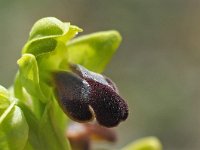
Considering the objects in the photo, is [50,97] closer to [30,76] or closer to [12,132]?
[30,76]

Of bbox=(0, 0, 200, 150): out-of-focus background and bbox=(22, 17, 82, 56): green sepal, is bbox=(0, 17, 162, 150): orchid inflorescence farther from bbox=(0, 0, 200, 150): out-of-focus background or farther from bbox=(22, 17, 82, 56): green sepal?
bbox=(0, 0, 200, 150): out-of-focus background

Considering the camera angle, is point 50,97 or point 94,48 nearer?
point 50,97

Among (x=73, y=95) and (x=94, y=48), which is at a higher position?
(x=94, y=48)

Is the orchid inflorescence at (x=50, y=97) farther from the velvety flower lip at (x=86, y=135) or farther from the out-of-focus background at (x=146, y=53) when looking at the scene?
the out-of-focus background at (x=146, y=53)

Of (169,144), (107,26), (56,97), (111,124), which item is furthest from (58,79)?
(107,26)

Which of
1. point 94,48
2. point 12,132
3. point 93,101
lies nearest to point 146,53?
point 94,48
